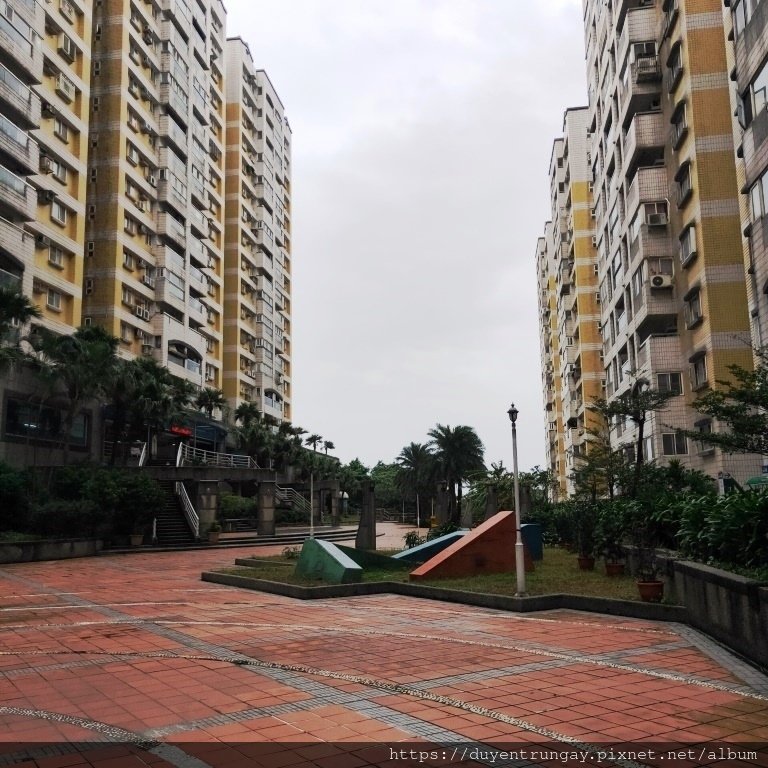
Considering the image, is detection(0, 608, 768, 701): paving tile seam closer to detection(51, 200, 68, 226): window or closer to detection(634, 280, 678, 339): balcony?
detection(634, 280, 678, 339): balcony

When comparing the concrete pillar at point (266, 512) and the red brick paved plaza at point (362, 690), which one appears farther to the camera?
the concrete pillar at point (266, 512)

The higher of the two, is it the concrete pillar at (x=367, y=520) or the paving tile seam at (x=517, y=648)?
the concrete pillar at (x=367, y=520)

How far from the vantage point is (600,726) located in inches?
224

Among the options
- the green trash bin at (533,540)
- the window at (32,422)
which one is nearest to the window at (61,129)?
the window at (32,422)

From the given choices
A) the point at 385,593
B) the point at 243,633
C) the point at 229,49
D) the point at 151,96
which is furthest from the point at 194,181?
the point at 243,633

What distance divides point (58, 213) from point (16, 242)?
5438 mm

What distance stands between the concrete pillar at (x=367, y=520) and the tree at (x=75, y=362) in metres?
13.2

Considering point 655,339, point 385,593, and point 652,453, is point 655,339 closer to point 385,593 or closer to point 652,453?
point 652,453

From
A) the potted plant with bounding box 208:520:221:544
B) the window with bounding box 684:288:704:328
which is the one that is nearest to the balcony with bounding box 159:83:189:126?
the potted plant with bounding box 208:520:221:544

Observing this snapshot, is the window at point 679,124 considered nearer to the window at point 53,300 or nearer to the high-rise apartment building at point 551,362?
the window at point 53,300

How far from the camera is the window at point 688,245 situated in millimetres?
28969

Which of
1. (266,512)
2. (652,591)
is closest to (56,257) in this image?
(266,512)

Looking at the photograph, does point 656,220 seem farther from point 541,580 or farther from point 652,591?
point 652,591

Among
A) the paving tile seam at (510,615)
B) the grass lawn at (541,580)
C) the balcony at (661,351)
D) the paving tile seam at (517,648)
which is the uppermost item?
the balcony at (661,351)
